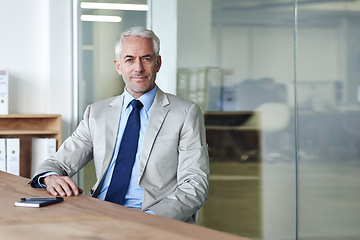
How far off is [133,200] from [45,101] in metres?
2.85

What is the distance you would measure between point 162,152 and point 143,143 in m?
0.10

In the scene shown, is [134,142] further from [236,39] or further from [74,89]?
[74,89]

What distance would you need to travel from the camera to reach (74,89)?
16.6ft

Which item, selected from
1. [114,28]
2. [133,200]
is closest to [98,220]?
[133,200]

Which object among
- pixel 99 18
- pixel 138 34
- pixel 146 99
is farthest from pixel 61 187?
pixel 99 18

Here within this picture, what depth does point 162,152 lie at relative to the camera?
2.48 meters

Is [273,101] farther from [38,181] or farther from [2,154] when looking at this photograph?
[2,154]

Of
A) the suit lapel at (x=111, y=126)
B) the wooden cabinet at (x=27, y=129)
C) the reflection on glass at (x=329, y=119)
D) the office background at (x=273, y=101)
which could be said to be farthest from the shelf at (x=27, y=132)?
the reflection on glass at (x=329, y=119)

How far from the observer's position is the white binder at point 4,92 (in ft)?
15.0

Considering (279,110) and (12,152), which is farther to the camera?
(12,152)

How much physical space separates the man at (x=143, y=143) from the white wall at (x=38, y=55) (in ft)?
7.88

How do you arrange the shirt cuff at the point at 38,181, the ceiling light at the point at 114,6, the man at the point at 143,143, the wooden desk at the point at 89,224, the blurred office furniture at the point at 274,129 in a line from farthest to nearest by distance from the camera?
the ceiling light at the point at 114,6 < the blurred office furniture at the point at 274,129 < the man at the point at 143,143 < the shirt cuff at the point at 38,181 < the wooden desk at the point at 89,224

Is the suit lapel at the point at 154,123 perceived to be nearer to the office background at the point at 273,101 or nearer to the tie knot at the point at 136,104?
the tie knot at the point at 136,104

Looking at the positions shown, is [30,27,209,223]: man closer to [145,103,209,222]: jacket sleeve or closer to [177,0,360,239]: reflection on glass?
[145,103,209,222]: jacket sleeve
